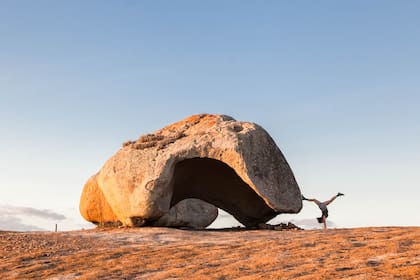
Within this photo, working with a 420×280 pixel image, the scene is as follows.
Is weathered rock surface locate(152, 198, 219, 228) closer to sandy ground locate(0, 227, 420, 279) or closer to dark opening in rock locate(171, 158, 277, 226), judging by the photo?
dark opening in rock locate(171, 158, 277, 226)

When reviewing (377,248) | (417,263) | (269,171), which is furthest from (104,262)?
(269,171)

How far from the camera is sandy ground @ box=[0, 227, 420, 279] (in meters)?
8.81

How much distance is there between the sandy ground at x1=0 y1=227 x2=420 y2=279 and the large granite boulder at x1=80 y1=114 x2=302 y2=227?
2258 millimetres

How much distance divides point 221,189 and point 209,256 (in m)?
9.21

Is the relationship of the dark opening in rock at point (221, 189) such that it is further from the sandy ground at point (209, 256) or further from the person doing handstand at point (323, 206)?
the sandy ground at point (209, 256)

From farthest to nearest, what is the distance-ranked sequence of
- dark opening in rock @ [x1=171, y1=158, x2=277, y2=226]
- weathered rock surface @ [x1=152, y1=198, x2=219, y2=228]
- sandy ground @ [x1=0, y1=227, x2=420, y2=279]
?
1. weathered rock surface @ [x1=152, y1=198, x2=219, y2=228]
2. dark opening in rock @ [x1=171, y1=158, x2=277, y2=226]
3. sandy ground @ [x1=0, y1=227, x2=420, y2=279]

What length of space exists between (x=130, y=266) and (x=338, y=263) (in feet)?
13.8

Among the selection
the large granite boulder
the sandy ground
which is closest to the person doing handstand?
the large granite boulder

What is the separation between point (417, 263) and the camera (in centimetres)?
841

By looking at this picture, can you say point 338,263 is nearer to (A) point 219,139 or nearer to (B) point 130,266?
(B) point 130,266

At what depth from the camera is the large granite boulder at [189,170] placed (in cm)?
1659

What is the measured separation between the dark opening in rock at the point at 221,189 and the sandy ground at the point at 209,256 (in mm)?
4322

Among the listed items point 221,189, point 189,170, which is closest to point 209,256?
point 189,170

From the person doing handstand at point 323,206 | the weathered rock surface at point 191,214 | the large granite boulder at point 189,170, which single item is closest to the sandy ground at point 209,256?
the large granite boulder at point 189,170
